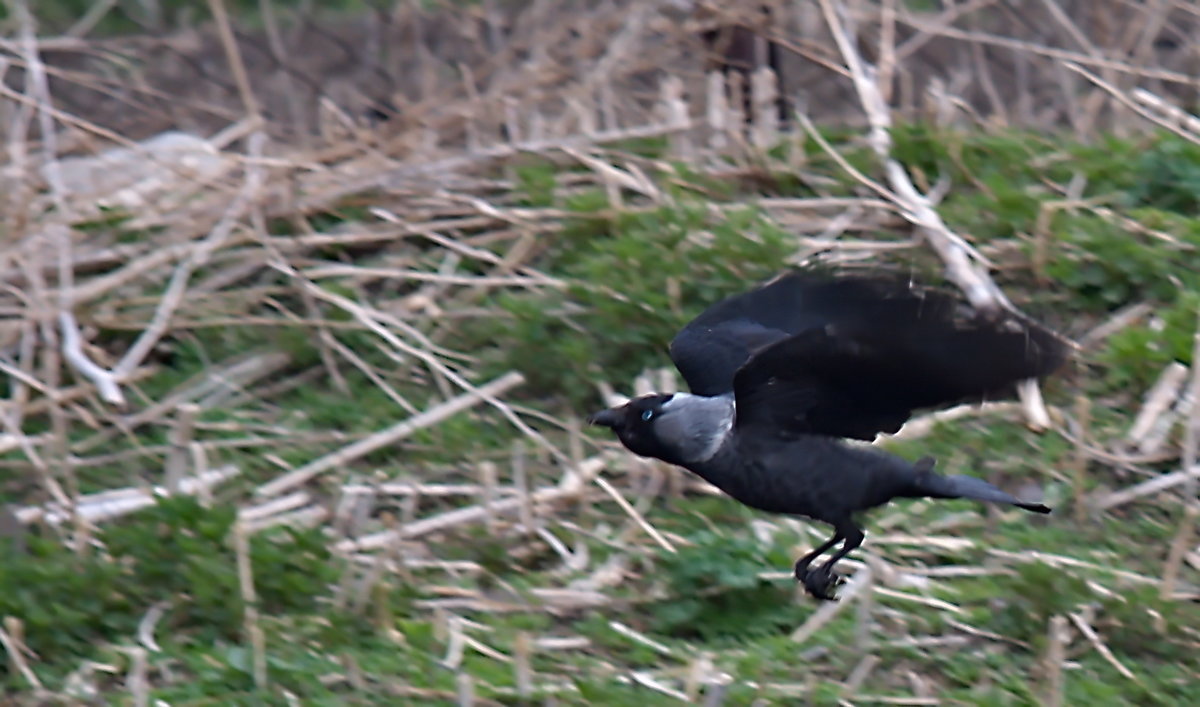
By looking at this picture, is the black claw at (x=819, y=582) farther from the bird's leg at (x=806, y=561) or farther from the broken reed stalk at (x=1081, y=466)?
the broken reed stalk at (x=1081, y=466)

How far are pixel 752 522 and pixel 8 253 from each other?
8.05ft

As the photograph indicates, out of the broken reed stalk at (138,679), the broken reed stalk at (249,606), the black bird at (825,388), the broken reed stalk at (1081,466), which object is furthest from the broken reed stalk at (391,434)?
the broken reed stalk at (1081,466)

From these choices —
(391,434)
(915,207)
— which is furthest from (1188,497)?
(391,434)

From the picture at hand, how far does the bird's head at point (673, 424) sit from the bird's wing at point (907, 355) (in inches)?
7.4

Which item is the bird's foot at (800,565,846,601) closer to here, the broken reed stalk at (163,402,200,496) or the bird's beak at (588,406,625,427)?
the bird's beak at (588,406,625,427)

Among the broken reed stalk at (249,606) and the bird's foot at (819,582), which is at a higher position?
the bird's foot at (819,582)

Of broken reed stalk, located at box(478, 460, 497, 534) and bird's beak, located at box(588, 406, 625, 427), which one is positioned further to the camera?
broken reed stalk, located at box(478, 460, 497, 534)

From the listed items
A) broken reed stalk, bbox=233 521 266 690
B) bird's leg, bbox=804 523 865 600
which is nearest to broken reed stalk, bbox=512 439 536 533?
broken reed stalk, bbox=233 521 266 690

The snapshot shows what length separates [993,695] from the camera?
144 inches

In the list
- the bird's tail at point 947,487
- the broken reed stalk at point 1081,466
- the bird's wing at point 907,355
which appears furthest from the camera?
the broken reed stalk at point 1081,466

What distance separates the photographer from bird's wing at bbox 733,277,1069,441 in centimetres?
336

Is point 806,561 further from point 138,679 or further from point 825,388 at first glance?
point 138,679

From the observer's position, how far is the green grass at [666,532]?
3.87m

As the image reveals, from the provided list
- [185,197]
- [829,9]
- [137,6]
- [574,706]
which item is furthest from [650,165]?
[137,6]
